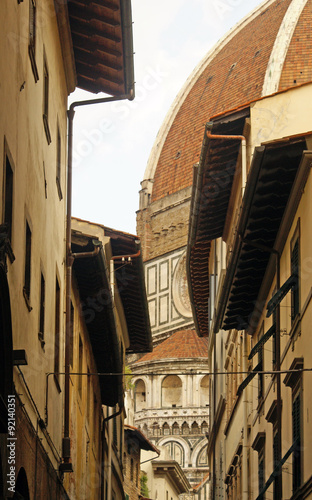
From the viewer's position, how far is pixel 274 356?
15406 millimetres

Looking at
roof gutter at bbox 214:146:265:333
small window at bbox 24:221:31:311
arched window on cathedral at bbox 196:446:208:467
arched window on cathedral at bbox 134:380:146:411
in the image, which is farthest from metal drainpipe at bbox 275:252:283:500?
arched window on cathedral at bbox 134:380:146:411

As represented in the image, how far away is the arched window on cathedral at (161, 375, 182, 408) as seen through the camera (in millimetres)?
72312

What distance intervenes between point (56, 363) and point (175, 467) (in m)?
31.7

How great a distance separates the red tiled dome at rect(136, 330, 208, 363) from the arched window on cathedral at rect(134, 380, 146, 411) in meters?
1.56

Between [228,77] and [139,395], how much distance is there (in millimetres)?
26921

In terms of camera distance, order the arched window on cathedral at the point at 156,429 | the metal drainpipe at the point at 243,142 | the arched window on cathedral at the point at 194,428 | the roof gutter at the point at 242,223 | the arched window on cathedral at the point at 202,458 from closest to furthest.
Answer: the roof gutter at the point at 242,223 < the metal drainpipe at the point at 243,142 < the arched window on cathedral at the point at 202,458 < the arched window on cathedral at the point at 194,428 < the arched window on cathedral at the point at 156,429

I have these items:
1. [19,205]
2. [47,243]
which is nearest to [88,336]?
[47,243]

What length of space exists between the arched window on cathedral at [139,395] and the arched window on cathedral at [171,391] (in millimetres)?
1376

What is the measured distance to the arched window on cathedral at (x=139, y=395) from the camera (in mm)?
73062

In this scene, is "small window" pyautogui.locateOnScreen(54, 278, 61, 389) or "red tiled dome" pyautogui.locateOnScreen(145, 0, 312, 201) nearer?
"small window" pyautogui.locateOnScreen(54, 278, 61, 389)

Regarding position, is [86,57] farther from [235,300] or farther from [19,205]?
[19,205]

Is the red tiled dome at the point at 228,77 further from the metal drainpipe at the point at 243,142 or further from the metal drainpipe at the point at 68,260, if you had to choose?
the metal drainpipe at the point at 68,260

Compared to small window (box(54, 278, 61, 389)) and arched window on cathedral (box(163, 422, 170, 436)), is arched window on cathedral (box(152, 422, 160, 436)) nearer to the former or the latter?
arched window on cathedral (box(163, 422, 170, 436))

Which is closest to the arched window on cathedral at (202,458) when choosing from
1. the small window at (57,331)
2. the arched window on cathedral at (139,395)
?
the arched window on cathedral at (139,395)
